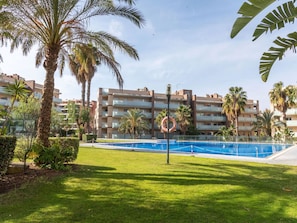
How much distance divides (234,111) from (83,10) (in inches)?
1586

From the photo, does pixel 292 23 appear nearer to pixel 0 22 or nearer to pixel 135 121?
pixel 0 22

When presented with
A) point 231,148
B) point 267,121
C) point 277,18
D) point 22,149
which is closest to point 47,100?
point 22,149

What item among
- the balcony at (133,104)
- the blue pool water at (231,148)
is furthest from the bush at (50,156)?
the balcony at (133,104)

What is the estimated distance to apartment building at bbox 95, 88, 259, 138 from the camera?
59.9 m

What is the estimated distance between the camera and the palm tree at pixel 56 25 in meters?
9.37

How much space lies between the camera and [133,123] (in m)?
55.6

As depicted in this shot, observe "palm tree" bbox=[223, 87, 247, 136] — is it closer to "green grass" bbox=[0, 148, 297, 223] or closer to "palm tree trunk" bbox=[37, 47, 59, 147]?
"green grass" bbox=[0, 148, 297, 223]

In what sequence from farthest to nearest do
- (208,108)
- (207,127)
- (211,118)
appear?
1. (208,108)
2. (211,118)
3. (207,127)

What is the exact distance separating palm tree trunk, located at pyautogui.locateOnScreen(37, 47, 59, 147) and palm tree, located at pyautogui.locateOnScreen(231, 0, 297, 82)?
7.68 metres

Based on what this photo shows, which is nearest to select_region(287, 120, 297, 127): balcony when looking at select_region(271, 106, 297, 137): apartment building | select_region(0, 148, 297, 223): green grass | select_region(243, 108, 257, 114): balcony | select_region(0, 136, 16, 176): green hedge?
select_region(271, 106, 297, 137): apartment building

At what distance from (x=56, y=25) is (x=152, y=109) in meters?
53.4

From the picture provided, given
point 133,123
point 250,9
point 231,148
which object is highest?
point 133,123

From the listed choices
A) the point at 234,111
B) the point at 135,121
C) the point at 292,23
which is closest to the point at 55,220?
the point at 292,23

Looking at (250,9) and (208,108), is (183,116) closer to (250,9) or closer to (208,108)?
(208,108)
